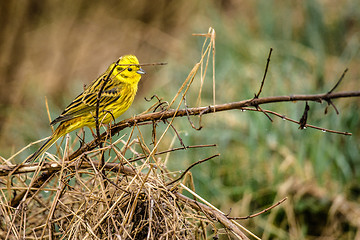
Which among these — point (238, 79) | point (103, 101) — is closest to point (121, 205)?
point (103, 101)

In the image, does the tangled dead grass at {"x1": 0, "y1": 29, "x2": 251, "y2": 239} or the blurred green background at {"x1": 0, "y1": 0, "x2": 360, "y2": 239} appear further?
the blurred green background at {"x1": 0, "y1": 0, "x2": 360, "y2": 239}

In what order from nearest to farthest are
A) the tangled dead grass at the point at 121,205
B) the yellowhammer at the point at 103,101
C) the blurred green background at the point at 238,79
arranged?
the tangled dead grass at the point at 121,205, the yellowhammer at the point at 103,101, the blurred green background at the point at 238,79

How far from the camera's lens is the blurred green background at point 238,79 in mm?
4402

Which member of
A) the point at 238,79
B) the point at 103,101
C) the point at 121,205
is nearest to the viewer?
the point at 121,205

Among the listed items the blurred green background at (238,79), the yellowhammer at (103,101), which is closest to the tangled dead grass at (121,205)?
the blurred green background at (238,79)

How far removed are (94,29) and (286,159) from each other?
22.8 feet

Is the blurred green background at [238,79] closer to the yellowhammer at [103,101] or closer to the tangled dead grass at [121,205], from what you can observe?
the yellowhammer at [103,101]

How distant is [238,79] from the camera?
6.54 m

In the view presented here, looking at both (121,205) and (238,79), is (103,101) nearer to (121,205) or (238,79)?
(121,205)

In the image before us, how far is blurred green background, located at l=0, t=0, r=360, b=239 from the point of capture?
4402 millimetres

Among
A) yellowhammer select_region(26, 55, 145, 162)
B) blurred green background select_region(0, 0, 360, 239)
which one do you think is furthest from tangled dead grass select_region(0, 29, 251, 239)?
yellowhammer select_region(26, 55, 145, 162)

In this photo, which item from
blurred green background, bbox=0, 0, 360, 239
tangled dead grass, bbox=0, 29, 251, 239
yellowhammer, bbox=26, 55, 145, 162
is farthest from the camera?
blurred green background, bbox=0, 0, 360, 239

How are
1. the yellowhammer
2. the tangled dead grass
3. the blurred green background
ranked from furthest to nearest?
the blurred green background
the yellowhammer
the tangled dead grass

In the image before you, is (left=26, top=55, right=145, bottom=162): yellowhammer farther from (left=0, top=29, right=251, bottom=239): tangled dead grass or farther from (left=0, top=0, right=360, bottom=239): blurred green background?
(left=0, top=29, right=251, bottom=239): tangled dead grass
